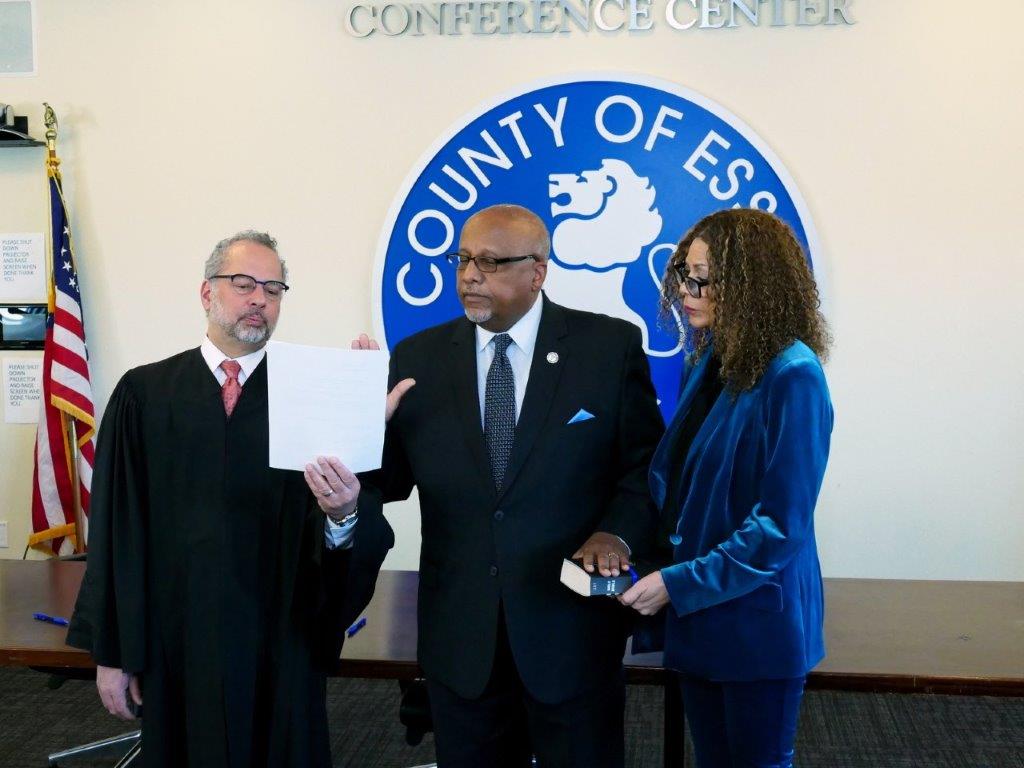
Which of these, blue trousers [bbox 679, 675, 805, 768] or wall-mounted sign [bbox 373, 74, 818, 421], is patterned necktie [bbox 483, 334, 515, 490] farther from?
wall-mounted sign [bbox 373, 74, 818, 421]

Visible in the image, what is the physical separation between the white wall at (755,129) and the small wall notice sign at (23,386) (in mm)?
142

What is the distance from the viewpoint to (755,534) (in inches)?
75.8

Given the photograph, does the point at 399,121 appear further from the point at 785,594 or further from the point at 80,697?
the point at 785,594

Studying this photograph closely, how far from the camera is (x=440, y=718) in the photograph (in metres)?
2.19

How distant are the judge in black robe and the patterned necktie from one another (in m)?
0.29

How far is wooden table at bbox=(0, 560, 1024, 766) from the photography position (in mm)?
2354

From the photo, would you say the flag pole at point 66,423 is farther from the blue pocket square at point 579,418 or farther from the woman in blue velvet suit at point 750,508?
the woman in blue velvet suit at point 750,508

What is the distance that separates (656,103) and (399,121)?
42.2 inches

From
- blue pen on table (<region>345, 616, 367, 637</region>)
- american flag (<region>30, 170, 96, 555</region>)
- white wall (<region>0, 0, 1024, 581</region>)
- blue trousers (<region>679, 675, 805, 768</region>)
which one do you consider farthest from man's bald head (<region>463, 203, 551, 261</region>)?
american flag (<region>30, 170, 96, 555</region>)

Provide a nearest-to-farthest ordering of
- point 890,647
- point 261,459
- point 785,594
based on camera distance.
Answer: point 785,594 → point 261,459 → point 890,647

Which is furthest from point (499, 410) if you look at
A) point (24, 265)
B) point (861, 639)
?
point (24, 265)

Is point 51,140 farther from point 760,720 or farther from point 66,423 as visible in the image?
point 760,720

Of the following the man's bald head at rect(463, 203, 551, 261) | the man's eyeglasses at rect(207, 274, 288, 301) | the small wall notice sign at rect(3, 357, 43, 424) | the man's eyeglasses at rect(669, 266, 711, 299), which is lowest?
the small wall notice sign at rect(3, 357, 43, 424)

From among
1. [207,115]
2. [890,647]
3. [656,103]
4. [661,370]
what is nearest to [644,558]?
[890,647]
